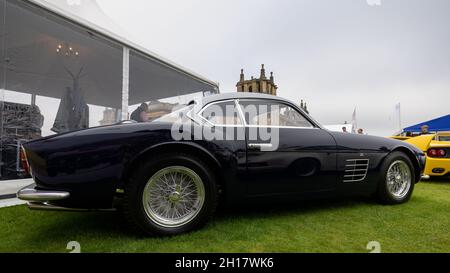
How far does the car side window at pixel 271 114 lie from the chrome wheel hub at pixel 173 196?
777mm

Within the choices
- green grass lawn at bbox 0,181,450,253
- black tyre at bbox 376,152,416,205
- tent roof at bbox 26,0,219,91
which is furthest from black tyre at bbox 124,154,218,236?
tent roof at bbox 26,0,219,91

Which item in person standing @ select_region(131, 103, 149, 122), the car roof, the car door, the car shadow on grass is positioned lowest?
the car shadow on grass

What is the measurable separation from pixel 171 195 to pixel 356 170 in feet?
6.36

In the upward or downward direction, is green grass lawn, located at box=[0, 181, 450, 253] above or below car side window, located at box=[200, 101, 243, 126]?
below

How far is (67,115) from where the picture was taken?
16.9 feet

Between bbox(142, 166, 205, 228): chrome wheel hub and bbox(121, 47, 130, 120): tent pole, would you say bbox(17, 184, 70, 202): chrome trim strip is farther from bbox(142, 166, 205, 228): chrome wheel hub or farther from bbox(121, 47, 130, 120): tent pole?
bbox(121, 47, 130, 120): tent pole

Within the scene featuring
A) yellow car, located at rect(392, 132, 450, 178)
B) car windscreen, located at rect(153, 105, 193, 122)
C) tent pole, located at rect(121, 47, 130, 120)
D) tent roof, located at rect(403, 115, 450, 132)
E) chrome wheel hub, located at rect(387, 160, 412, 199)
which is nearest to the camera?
car windscreen, located at rect(153, 105, 193, 122)

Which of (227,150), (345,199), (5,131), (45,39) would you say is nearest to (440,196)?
(345,199)

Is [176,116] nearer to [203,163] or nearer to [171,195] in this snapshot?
[203,163]

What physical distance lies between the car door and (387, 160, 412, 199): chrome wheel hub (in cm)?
97

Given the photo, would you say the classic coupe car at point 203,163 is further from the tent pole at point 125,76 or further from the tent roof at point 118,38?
the tent pole at point 125,76

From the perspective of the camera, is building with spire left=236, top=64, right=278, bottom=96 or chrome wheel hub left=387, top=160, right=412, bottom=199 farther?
building with spire left=236, top=64, right=278, bottom=96

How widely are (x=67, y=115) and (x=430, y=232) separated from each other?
609 centimetres

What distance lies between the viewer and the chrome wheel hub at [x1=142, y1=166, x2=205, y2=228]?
73.4 inches
